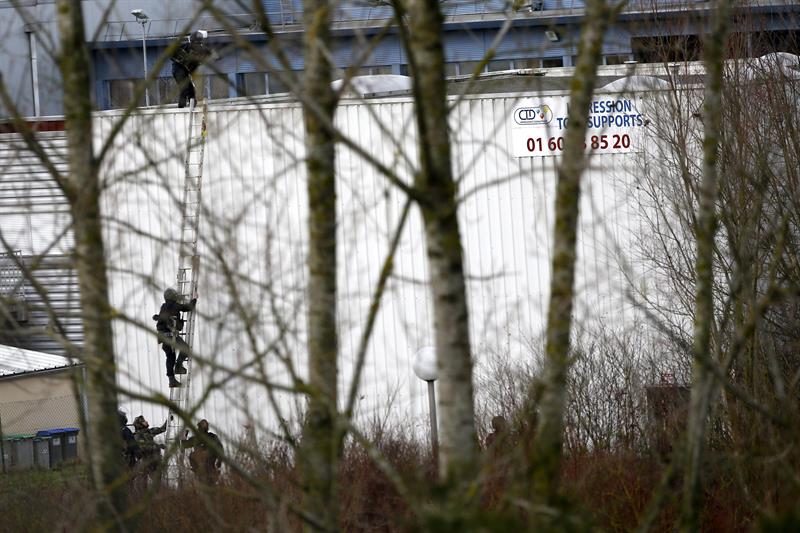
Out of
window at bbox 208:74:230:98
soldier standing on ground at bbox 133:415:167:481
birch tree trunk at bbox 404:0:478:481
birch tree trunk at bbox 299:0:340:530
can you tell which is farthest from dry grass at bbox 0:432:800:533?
window at bbox 208:74:230:98

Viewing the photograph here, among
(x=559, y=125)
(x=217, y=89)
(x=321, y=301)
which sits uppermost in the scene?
(x=217, y=89)

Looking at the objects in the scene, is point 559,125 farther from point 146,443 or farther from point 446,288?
point 446,288

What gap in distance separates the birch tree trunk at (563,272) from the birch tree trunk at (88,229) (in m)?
2.49

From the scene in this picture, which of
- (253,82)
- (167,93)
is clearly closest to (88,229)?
(167,93)

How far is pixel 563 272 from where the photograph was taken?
4824 millimetres

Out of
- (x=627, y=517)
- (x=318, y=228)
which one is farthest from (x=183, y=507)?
(x=318, y=228)

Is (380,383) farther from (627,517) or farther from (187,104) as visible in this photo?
(627,517)

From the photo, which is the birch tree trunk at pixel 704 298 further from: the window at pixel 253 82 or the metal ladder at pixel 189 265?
the metal ladder at pixel 189 265

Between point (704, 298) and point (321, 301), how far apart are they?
6.83 feet

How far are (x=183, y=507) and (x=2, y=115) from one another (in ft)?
18.1

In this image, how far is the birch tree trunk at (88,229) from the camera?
233 inches

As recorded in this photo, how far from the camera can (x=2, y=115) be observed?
7039 millimetres

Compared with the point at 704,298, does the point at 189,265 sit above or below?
above

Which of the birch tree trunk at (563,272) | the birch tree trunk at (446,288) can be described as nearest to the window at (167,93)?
the birch tree trunk at (446,288)
